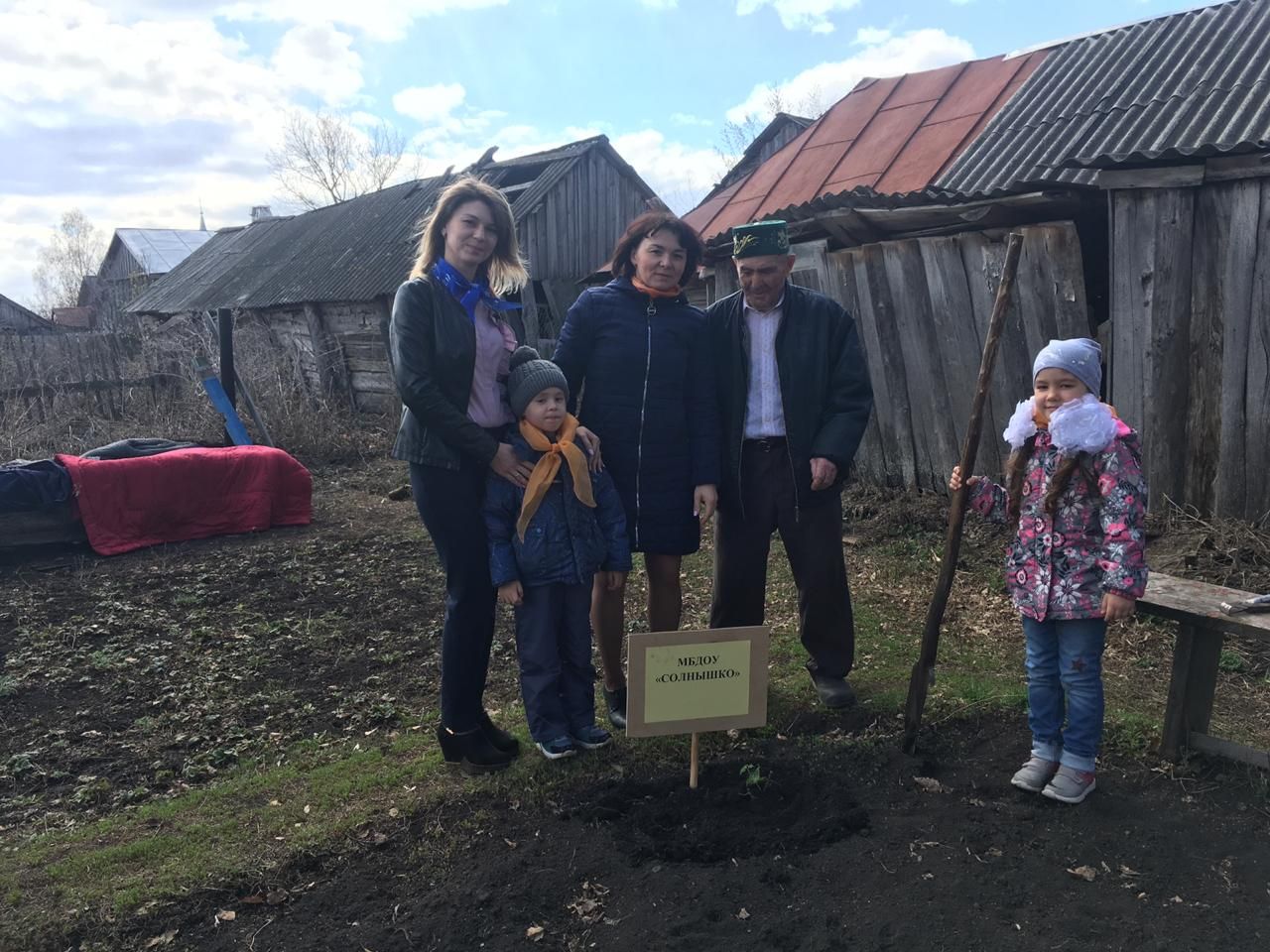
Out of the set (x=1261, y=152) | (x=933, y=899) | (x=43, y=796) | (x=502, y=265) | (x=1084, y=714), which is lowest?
(x=43, y=796)

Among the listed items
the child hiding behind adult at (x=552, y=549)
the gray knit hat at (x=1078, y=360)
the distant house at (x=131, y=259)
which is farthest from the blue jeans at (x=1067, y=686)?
the distant house at (x=131, y=259)

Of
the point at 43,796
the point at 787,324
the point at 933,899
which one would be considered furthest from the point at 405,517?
the point at 933,899

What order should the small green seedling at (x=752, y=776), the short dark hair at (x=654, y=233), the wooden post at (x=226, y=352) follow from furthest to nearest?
the wooden post at (x=226, y=352) → the short dark hair at (x=654, y=233) → the small green seedling at (x=752, y=776)

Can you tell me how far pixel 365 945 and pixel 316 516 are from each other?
6.55 meters

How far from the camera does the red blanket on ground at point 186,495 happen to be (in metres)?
7.18

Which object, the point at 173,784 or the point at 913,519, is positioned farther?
the point at 913,519

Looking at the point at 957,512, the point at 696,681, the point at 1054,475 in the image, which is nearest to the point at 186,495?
the point at 696,681

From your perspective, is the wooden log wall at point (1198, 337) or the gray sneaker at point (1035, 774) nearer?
the gray sneaker at point (1035, 774)

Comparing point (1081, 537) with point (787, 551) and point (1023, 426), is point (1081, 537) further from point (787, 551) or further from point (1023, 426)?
point (787, 551)

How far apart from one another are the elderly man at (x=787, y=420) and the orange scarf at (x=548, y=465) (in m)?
0.74

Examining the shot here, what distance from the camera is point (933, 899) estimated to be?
2510mm

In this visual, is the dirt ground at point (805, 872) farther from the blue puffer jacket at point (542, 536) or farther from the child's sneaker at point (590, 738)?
the blue puffer jacket at point (542, 536)

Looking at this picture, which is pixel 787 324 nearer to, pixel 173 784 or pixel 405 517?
pixel 173 784

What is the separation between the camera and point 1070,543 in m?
2.88
